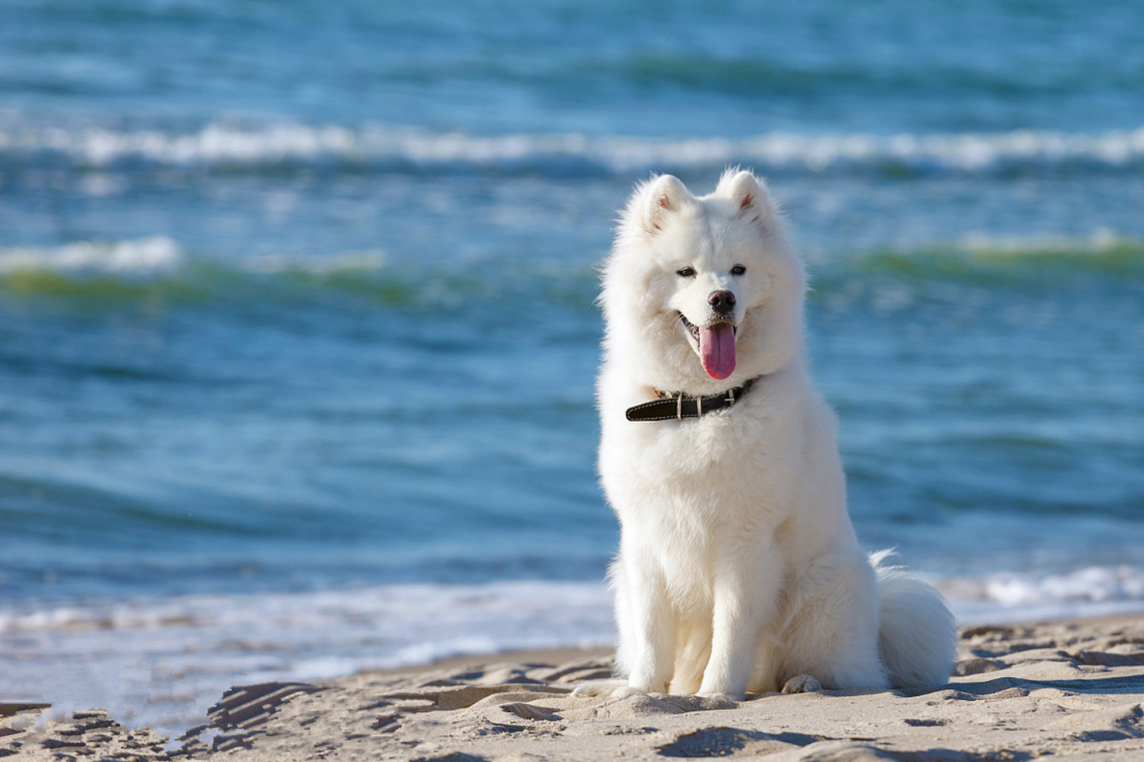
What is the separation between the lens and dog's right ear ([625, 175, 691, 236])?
3.16 meters

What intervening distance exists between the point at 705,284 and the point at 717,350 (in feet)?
0.59

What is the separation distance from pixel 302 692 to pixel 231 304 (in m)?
6.40

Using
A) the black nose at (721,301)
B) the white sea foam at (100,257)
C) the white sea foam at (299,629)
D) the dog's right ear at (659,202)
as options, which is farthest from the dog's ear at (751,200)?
the white sea foam at (100,257)

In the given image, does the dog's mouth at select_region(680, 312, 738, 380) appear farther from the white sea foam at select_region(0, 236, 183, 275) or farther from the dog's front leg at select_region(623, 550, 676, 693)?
the white sea foam at select_region(0, 236, 183, 275)

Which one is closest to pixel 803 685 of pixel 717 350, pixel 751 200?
pixel 717 350

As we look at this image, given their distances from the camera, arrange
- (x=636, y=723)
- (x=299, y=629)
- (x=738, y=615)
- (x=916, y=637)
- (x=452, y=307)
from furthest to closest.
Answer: (x=452, y=307) → (x=299, y=629) → (x=916, y=637) → (x=738, y=615) → (x=636, y=723)

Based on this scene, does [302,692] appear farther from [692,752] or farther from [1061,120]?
[1061,120]

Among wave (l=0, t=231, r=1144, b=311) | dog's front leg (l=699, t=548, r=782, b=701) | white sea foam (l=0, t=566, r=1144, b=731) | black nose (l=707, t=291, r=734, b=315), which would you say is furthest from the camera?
wave (l=0, t=231, r=1144, b=311)

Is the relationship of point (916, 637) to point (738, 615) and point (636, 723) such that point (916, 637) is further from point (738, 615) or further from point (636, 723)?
point (636, 723)

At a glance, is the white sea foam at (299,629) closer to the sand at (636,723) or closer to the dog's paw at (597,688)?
the sand at (636,723)

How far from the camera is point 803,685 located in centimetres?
328

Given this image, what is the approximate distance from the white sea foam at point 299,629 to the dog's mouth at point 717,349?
1.80 metres

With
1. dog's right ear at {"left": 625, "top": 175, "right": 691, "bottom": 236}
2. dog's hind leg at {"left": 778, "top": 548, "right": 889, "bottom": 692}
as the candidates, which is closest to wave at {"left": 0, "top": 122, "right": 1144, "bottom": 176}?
dog's right ear at {"left": 625, "top": 175, "right": 691, "bottom": 236}

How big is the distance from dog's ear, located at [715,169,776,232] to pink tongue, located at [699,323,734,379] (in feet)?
1.08
